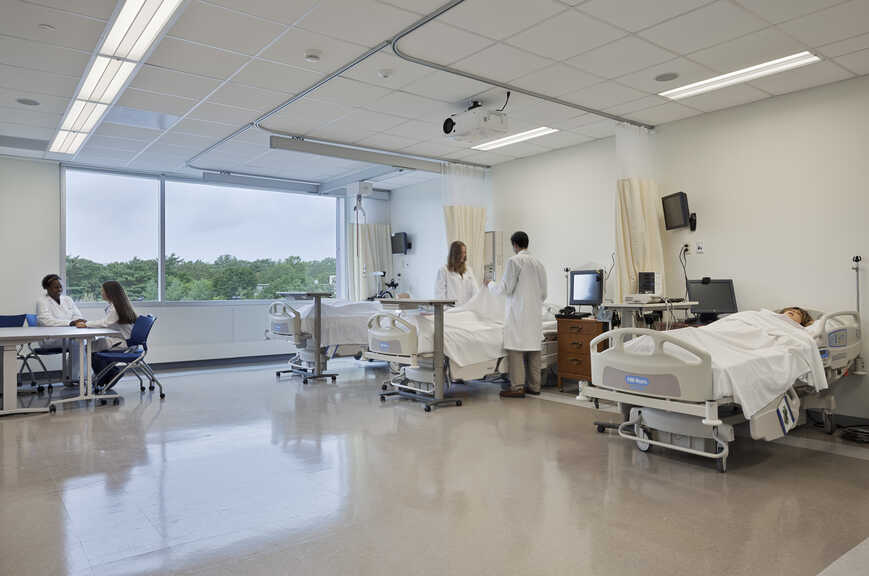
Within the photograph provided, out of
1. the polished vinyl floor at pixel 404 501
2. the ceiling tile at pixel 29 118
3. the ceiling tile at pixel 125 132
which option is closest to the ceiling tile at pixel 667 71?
the polished vinyl floor at pixel 404 501

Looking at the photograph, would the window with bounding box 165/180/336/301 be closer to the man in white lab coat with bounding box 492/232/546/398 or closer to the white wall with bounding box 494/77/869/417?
the man in white lab coat with bounding box 492/232/546/398

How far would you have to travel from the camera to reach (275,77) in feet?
15.8

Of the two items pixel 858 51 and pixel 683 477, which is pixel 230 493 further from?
pixel 858 51

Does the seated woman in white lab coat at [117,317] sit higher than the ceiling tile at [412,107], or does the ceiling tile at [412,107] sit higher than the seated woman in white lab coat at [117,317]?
the ceiling tile at [412,107]

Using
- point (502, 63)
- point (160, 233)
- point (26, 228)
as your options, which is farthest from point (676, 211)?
point (26, 228)

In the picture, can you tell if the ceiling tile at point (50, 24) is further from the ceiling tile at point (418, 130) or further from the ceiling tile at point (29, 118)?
the ceiling tile at point (418, 130)

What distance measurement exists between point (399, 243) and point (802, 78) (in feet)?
21.1

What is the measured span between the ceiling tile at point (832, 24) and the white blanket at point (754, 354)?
2035 mm

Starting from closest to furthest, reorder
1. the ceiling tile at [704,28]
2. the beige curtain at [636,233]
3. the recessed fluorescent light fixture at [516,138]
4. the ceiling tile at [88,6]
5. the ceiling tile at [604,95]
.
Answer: the ceiling tile at [88,6], the ceiling tile at [704,28], the ceiling tile at [604,95], the beige curtain at [636,233], the recessed fluorescent light fixture at [516,138]

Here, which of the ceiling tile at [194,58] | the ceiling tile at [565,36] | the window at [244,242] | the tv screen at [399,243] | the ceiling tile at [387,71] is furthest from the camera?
the tv screen at [399,243]

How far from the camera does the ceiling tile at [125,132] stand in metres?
6.22

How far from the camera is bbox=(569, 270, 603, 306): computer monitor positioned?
6.51 meters

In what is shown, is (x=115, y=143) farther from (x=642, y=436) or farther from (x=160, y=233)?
(x=642, y=436)

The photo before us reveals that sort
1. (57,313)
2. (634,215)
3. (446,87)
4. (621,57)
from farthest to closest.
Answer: (57,313)
(634,215)
(446,87)
(621,57)
